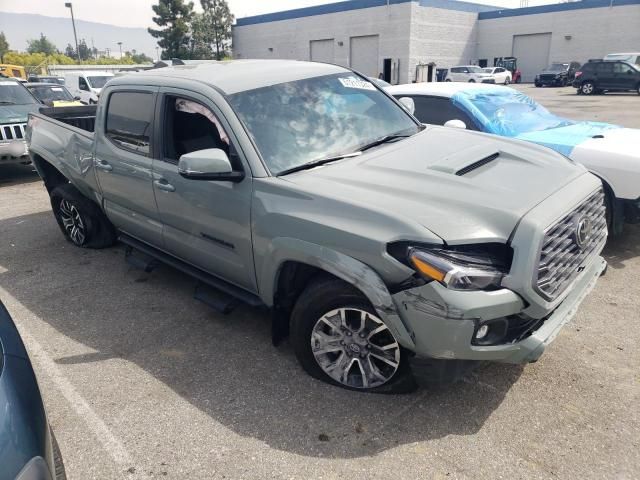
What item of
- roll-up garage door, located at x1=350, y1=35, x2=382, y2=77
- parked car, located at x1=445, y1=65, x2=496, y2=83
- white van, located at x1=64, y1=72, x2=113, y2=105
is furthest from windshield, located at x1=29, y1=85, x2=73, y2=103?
roll-up garage door, located at x1=350, y1=35, x2=382, y2=77

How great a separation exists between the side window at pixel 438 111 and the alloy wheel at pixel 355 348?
Answer: 10.8 feet

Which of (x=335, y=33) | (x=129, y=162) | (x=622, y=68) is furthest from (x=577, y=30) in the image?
(x=129, y=162)

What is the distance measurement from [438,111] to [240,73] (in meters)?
2.75

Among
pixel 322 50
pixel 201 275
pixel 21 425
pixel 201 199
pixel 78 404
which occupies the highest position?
pixel 322 50

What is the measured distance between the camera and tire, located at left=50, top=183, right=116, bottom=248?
5293 mm

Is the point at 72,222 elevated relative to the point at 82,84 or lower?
lower

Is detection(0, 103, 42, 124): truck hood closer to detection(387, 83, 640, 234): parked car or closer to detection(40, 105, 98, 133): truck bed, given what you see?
detection(40, 105, 98, 133): truck bed

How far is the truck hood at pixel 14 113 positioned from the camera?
9070 mm

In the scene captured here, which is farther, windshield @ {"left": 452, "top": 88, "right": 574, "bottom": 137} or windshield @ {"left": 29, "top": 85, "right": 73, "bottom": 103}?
windshield @ {"left": 29, "top": 85, "right": 73, "bottom": 103}

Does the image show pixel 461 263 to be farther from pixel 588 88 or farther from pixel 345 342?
pixel 588 88

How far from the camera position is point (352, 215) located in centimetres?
265

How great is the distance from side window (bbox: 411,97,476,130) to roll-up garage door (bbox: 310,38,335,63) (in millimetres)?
45694

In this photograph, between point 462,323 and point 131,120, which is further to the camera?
point 131,120

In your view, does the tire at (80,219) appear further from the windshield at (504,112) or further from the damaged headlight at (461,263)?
the windshield at (504,112)
